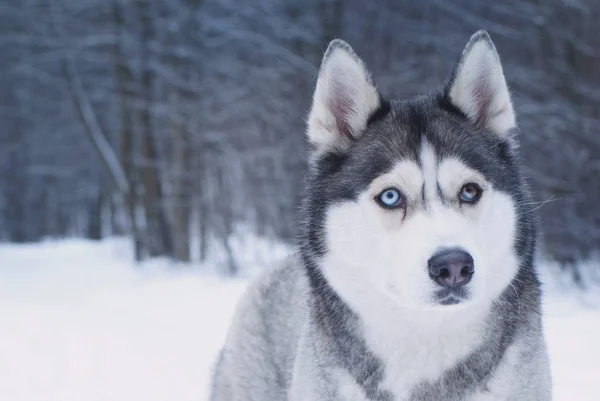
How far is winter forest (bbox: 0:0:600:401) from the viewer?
18.6 feet

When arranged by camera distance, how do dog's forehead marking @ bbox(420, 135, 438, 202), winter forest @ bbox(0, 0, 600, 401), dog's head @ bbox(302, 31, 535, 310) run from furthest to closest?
winter forest @ bbox(0, 0, 600, 401) → dog's forehead marking @ bbox(420, 135, 438, 202) → dog's head @ bbox(302, 31, 535, 310)

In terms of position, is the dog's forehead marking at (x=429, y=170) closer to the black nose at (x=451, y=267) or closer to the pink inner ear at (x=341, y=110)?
the black nose at (x=451, y=267)

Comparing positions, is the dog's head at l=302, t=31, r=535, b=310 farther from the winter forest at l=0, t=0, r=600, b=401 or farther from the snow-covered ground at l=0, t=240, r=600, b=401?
the snow-covered ground at l=0, t=240, r=600, b=401

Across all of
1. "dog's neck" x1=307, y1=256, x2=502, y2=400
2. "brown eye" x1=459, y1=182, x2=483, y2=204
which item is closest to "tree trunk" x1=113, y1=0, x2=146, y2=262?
"dog's neck" x1=307, y1=256, x2=502, y2=400

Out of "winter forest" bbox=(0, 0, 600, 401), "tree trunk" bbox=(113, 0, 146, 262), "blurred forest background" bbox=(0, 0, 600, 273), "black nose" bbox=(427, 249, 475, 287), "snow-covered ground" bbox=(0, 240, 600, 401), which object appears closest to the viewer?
"black nose" bbox=(427, 249, 475, 287)

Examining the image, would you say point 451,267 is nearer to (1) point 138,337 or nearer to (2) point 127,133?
(1) point 138,337

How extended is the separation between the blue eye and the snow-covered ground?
7.38 ft

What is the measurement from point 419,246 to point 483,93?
0.95 meters

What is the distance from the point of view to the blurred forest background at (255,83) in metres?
7.13

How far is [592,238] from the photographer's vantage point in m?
6.92

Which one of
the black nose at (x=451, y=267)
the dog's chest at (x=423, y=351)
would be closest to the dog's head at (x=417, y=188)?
the black nose at (x=451, y=267)

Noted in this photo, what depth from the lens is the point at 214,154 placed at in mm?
10938

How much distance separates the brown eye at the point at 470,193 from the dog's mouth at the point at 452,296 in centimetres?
39

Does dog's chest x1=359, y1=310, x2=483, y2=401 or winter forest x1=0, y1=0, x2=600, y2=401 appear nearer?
dog's chest x1=359, y1=310, x2=483, y2=401
